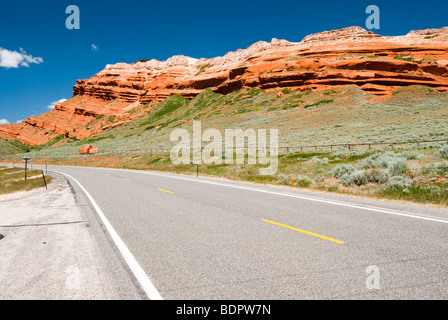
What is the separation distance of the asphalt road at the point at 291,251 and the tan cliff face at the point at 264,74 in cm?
6677

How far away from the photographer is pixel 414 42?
8519cm

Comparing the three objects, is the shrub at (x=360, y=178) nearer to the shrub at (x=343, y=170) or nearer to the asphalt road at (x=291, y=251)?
the shrub at (x=343, y=170)

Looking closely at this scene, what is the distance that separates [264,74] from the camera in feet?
273

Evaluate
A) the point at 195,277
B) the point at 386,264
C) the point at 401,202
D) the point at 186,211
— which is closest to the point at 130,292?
the point at 195,277

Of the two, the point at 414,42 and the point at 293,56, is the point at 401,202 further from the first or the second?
the point at 414,42

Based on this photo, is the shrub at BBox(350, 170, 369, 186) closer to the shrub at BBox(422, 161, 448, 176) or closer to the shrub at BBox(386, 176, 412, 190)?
the shrub at BBox(386, 176, 412, 190)

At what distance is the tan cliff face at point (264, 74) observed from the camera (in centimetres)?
6931

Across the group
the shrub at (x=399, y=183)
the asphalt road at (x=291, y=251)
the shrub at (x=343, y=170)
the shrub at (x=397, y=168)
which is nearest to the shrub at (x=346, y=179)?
the shrub at (x=343, y=170)

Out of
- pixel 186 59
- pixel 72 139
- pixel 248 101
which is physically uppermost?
pixel 186 59

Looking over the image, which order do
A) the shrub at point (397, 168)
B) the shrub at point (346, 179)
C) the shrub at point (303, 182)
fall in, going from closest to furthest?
the shrub at point (397, 168)
the shrub at point (346, 179)
the shrub at point (303, 182)

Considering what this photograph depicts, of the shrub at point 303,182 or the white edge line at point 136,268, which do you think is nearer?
the white edge line at point 136,268

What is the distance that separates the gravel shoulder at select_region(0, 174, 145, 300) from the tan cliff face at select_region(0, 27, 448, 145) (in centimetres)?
7055

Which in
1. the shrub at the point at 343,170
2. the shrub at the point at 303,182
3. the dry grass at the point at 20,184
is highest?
the shrub at the point at 343,170

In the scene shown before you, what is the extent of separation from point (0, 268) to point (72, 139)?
11615cm
